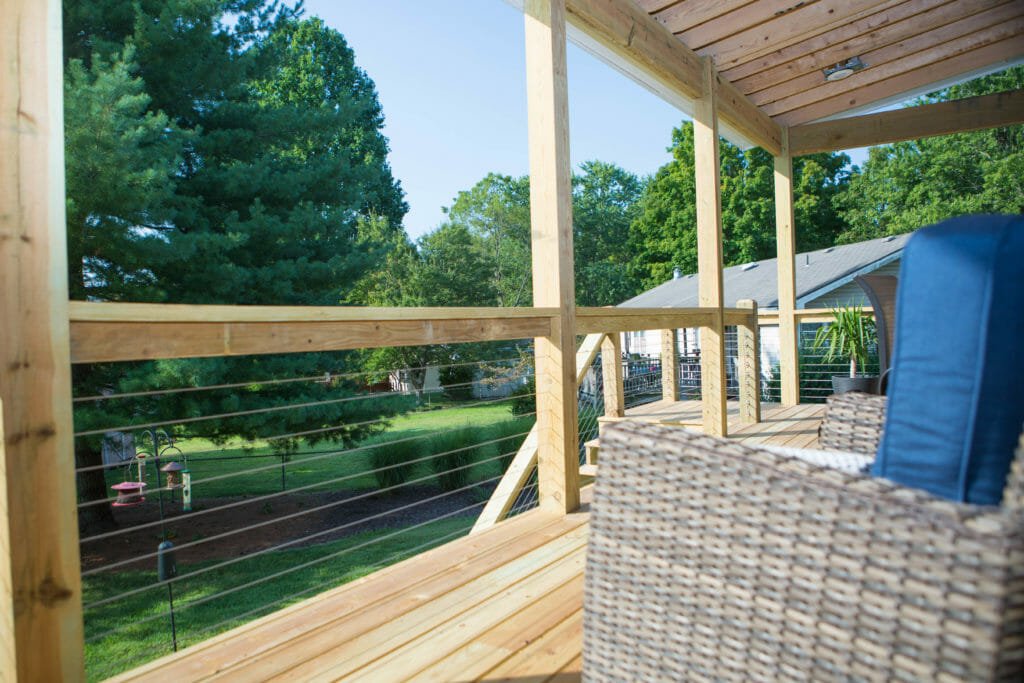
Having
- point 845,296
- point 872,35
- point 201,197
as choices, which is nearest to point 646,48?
point 872,35

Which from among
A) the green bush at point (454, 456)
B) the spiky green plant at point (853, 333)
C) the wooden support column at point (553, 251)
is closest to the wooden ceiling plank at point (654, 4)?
the wooden support column at point (553, 251)

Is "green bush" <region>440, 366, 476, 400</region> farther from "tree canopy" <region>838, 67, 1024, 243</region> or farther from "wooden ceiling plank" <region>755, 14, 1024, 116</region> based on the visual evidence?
"wooden ceiling plank" <region>755, 14, 1024, 116</region>

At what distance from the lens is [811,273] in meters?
13.7

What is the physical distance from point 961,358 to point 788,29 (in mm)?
3876

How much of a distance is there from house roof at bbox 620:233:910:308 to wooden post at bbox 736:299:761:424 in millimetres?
6879

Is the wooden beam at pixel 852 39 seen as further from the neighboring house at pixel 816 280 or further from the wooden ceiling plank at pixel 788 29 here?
the neighboring house at pixel 816 280

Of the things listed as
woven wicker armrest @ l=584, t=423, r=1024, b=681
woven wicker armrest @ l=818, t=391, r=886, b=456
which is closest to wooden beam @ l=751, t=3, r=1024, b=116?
woven wicker armrest @ l=818, t=391, r=886, b=456

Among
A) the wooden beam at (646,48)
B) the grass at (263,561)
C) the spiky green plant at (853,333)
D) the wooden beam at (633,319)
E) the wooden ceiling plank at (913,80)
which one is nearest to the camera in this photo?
the wooden beam at (633,319)

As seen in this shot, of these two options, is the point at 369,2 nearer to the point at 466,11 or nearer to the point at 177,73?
the point at 466,11

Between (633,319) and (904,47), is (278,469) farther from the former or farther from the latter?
(904,47)

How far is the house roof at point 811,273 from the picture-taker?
12758 millimetres

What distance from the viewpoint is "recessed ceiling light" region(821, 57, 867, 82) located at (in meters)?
4.46

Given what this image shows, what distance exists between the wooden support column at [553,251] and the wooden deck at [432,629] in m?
0.43

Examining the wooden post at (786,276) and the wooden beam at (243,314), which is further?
the wooden post at (786,276)
